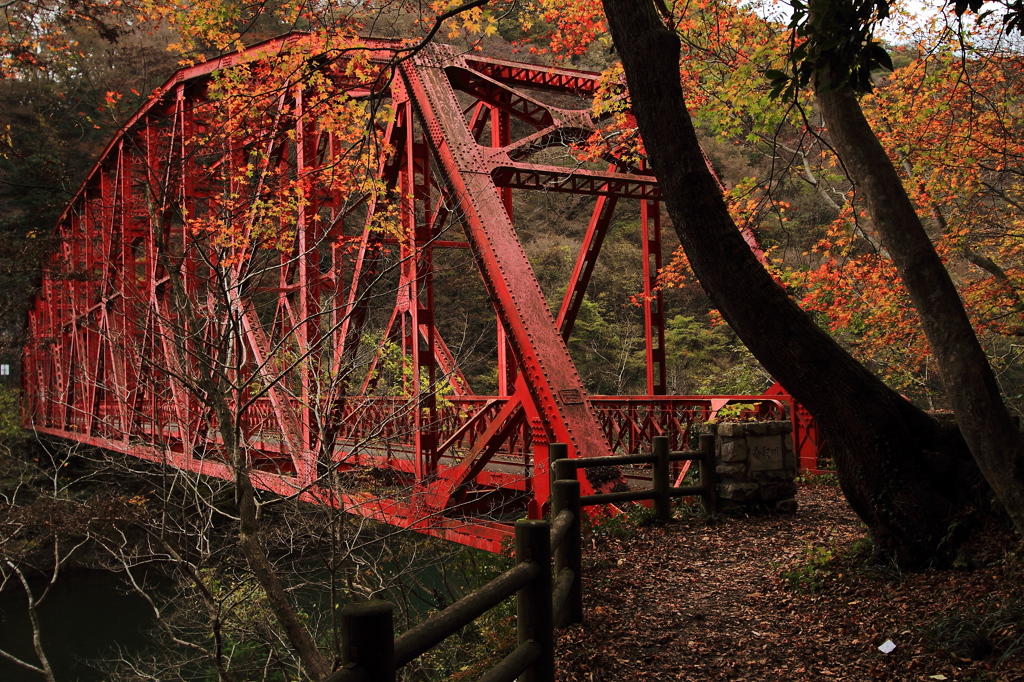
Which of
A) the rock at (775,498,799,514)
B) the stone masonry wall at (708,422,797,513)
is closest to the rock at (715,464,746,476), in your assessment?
the stone masonry wall at (708,422,797,513)

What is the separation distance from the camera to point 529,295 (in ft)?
24.2

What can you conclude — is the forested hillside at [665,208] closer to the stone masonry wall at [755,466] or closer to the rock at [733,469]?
the stone masonry wall at [755,466]

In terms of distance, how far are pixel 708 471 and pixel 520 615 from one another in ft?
14.7

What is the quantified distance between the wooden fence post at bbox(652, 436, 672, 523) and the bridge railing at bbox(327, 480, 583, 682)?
7.97 ft

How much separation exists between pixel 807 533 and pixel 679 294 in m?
23.1

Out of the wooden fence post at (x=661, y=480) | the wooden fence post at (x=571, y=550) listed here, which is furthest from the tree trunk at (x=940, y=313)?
the wooden fence post at (x=661, y=480)

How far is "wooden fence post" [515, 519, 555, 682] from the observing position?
3.35 m

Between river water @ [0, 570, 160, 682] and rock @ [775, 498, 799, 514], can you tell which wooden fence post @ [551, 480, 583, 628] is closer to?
rock @ [775, 498, 799, 514]

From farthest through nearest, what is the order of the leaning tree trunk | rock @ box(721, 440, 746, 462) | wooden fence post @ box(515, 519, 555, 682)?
rock @ box(721, 440, 746, 462) < the leaning tree trunk < wooden fence post @ box(515, 519, 555, 682)

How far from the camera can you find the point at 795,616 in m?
4.83

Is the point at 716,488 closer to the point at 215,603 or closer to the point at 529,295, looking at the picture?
the point at 529,295

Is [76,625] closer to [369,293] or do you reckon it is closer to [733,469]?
[369,293]

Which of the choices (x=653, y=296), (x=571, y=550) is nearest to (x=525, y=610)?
(x=571, y=550)

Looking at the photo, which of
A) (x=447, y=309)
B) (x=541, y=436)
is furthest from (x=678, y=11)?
(x=447, y=309)
